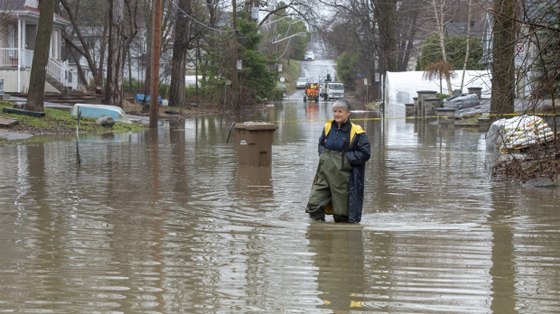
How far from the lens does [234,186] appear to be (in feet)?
41.4

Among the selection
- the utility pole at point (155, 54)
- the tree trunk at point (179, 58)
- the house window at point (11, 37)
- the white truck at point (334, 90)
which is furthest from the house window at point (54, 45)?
the white truck at point (334, 90)

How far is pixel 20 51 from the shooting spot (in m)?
38.3

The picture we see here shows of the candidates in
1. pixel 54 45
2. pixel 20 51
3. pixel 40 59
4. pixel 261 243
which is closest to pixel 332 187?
pixel 261 243

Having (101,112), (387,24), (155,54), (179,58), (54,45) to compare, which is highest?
(387,24)

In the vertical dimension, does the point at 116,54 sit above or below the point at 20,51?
below

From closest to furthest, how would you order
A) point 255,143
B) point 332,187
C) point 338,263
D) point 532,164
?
point 338,263
point 332,187
point 532,164
point 255,143

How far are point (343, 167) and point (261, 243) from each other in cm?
145

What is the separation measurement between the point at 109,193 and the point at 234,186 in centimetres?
206

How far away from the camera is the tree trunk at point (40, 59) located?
87.4 ft

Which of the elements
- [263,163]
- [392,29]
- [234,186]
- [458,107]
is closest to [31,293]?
[234,186]

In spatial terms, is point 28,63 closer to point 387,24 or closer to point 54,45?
point 54,45

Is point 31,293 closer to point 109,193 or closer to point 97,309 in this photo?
point 97,309

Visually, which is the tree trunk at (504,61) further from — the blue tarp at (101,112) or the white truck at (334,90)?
the white truck at (334,90)

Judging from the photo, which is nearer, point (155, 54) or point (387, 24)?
point (155, 54)
